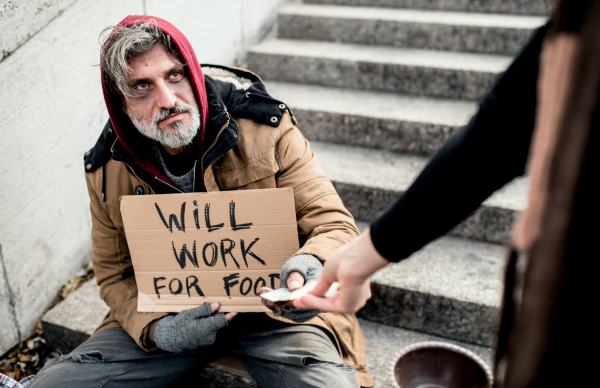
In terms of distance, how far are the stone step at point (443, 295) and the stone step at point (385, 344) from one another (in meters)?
0.03

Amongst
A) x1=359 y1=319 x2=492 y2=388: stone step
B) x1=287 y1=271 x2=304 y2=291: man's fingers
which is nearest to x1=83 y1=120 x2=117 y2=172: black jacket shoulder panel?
x1=287 y1=271 x2=304 y2=291: man's fingers

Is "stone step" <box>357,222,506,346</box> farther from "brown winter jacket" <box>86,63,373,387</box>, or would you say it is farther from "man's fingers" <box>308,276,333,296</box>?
"man's fingers" <box>308,276,333,296</box>

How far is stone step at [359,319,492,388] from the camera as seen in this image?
2023mm

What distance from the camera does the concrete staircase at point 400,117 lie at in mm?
2160

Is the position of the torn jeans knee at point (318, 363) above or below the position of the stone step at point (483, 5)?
below

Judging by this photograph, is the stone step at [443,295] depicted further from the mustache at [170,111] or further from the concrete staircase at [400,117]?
the mustache at [170,111]

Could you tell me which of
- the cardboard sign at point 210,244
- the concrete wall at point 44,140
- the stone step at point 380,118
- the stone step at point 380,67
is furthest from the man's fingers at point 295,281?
the stone step at point 380,67

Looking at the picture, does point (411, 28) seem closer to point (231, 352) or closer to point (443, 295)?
point (443, 295)

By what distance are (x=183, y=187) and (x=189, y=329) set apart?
59cm

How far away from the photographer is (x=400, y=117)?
2840 mm

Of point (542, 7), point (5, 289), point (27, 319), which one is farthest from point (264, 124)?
point (542, 7)

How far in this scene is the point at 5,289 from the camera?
211cm

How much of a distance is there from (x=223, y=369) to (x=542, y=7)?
140 inches

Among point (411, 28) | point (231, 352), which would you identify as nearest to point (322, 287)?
point (231, 352)
